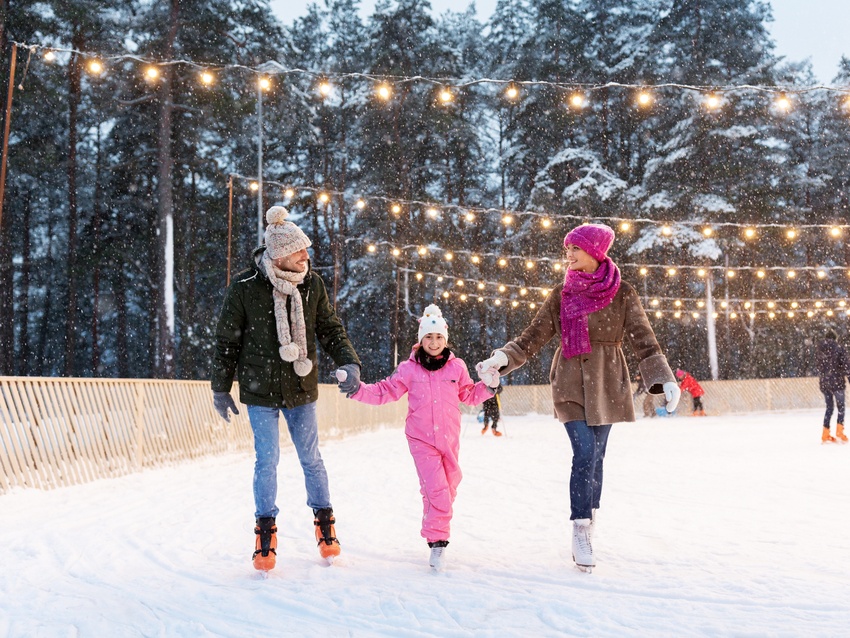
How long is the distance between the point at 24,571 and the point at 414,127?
31100mm

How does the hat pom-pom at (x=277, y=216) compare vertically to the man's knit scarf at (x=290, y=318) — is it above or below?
above

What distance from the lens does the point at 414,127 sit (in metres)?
33.3

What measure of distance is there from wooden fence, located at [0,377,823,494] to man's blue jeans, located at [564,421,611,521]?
15.8 feet

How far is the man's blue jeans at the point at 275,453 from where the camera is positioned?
3.63m

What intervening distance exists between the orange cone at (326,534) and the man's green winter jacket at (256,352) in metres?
0.55

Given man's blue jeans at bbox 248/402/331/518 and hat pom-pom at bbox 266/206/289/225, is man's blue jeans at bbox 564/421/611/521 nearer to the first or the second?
man's blue jeans at bbox 248/402/331/518

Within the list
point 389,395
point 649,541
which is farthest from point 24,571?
point 649,541

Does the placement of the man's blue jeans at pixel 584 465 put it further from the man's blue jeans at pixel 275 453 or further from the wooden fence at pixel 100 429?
the wooden fence at pixel 100 429

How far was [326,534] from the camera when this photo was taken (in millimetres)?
3738

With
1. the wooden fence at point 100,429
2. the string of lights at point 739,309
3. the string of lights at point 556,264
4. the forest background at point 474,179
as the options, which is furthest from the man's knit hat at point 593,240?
the string of lights at point 739,309

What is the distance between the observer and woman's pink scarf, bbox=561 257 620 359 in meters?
3.68

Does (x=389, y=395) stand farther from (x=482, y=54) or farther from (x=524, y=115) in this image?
(x=482, y=54)

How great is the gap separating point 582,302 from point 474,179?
110 ft

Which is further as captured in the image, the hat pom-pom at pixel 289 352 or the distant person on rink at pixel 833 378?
the distant person on rink at pixel 833 378
